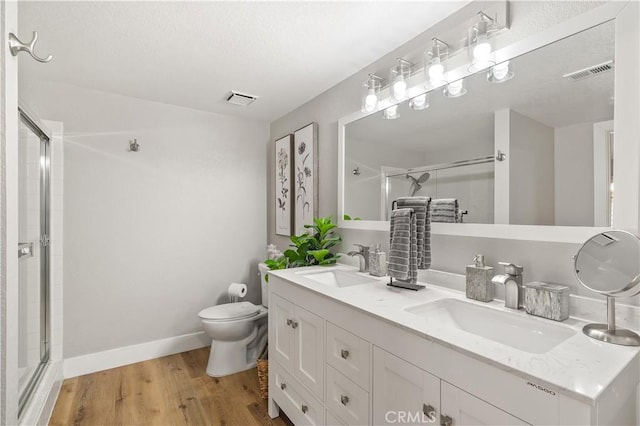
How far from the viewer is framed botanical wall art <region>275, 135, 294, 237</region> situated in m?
2.90

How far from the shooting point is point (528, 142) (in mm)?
1292

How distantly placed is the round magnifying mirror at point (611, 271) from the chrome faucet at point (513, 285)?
0.72 feet

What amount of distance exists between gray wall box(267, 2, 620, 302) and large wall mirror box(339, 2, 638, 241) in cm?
9

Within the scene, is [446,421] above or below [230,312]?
above

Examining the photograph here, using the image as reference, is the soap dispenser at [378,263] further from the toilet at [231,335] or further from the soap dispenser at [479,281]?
the toilet at [231,335]

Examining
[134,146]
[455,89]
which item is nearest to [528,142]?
[455,89]

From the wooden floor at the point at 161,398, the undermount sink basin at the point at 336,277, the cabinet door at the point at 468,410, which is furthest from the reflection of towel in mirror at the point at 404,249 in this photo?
the wooden floor at the point at 161,398

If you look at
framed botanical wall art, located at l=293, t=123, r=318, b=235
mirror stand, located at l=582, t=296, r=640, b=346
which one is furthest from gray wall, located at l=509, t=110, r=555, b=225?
framed botanical wall art, located at l=293, t=123, r=318, b=235

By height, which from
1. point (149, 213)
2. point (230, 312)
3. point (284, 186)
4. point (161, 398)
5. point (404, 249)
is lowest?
point (161, 398)

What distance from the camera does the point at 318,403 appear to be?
4.89ft

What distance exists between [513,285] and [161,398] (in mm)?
2209

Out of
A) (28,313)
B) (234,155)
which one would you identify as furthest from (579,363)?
(234,155)

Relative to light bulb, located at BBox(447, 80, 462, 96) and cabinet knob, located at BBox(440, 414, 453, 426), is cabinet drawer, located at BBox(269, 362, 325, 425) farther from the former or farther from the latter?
light bulb, located at BBox(447, 80, 462, 96)

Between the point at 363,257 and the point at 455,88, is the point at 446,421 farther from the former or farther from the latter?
the point at 455,88
